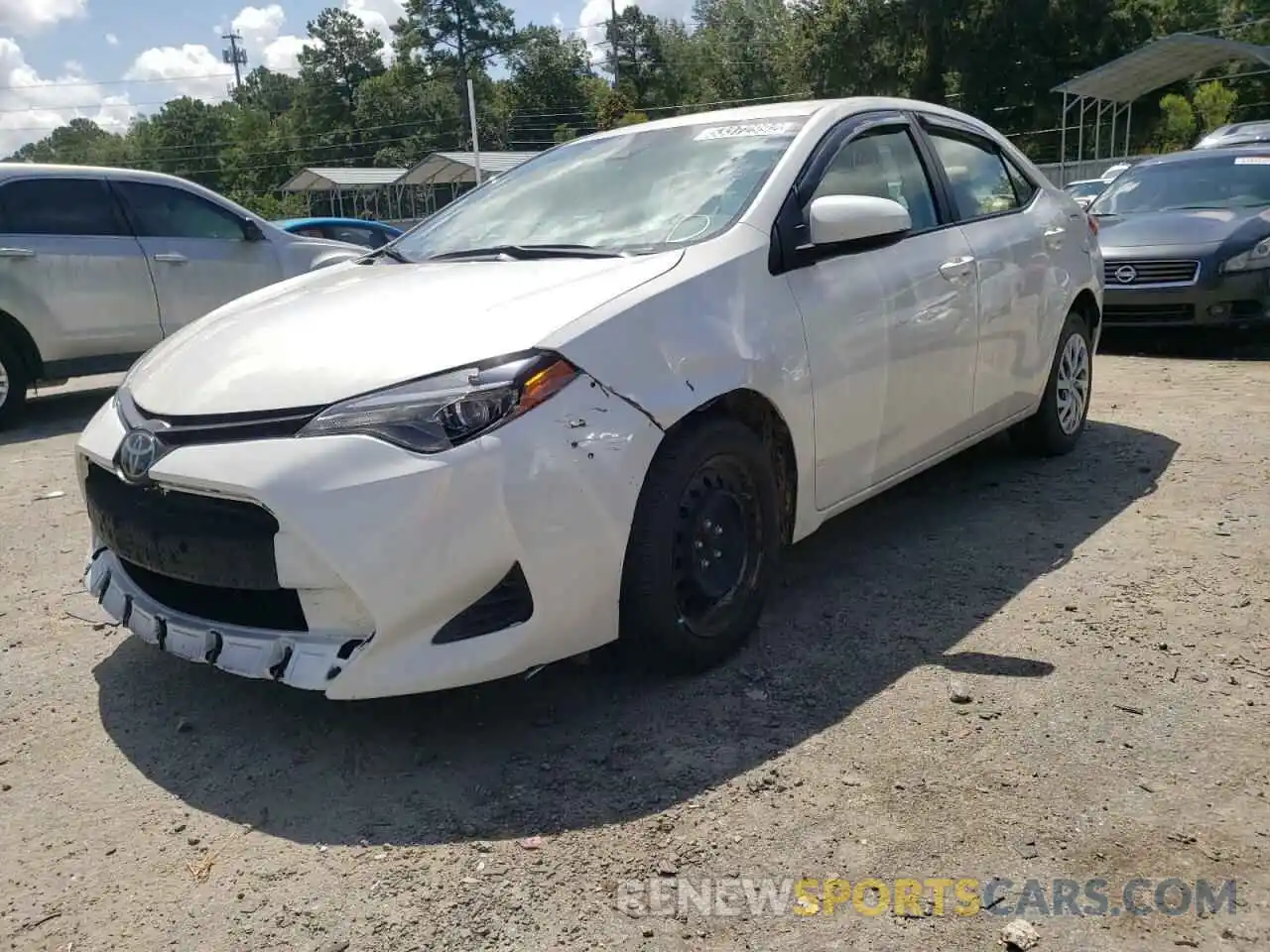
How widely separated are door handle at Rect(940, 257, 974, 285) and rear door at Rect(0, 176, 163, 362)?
5.98 m

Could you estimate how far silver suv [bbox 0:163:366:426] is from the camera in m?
7.24

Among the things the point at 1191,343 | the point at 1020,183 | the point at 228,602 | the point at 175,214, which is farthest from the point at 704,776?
the point at 1191,343

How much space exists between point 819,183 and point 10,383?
6.04 metres

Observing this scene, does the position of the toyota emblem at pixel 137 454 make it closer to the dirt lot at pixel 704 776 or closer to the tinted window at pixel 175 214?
the dirt lot at pixel 704 776

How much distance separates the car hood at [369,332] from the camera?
269 centimetres

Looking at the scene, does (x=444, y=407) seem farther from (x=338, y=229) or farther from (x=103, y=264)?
(x=338, y=229)

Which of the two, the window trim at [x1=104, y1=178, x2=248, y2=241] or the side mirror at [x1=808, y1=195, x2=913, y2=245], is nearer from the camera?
the side mirror at [x1=808, y1=195, x2=913, y2=245]

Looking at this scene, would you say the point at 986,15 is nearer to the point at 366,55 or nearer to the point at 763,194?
the point at 763,194

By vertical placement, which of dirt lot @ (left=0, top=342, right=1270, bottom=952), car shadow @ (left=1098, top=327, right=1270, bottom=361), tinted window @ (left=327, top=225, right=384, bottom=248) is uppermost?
tinted window @ (left=327, top=225, right=384, bottom=248)

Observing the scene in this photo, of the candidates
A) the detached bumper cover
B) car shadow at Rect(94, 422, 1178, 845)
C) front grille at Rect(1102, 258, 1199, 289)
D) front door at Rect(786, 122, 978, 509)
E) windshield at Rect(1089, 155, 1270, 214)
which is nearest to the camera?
the detached bumper cover

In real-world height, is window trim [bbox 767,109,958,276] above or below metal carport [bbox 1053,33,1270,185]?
below

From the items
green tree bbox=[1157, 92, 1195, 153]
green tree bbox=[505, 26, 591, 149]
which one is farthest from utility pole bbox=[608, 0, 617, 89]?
green tree bbox=[1157, 92, 1195, 153]

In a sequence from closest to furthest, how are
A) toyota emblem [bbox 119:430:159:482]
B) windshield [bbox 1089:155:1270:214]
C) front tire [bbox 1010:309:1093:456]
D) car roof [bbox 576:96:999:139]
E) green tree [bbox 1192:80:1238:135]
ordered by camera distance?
toyota emblem [bbox 119:430:159:482]
car roof [bbox 576:96:999:139]
front tire [bbox 1010:309:1093:456]
windshield [bbox 1089:155:1270:214]
green tree [bbox 1192:80:1238:135]

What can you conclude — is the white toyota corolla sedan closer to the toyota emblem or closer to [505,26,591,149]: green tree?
the toyota emblem
